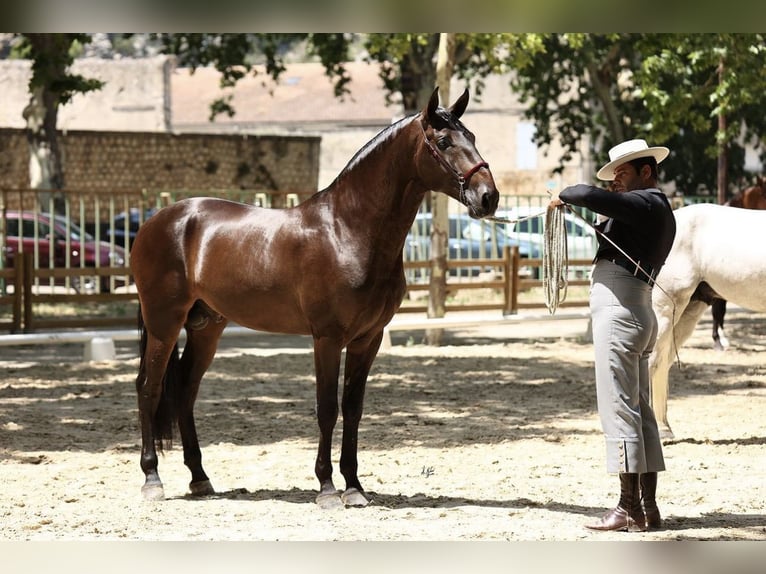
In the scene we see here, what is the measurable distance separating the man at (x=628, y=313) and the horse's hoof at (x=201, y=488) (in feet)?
8.03

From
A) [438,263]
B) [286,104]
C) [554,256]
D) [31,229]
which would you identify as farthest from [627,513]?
[286,104]

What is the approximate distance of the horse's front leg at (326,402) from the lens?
20.6ft

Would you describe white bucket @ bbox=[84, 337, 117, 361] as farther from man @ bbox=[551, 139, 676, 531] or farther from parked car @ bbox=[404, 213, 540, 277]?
man @ bbox=[551, 139, 676, 531]

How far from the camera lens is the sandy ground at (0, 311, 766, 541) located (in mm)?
5980

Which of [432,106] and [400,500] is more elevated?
[432,106]

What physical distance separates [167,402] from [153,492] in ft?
1.89

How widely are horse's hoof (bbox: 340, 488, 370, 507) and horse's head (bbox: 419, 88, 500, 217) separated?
1763 millimetres

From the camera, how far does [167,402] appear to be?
695 centimetres

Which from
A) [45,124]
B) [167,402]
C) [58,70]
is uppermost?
[58,70]

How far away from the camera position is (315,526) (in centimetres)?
591

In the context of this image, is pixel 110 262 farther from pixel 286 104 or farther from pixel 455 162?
pixel 286 104

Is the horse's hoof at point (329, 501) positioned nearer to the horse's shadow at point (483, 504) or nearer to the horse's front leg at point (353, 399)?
the horse's front leg at point (353, 399)
